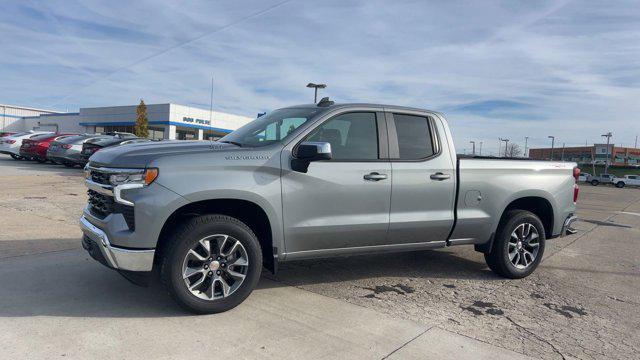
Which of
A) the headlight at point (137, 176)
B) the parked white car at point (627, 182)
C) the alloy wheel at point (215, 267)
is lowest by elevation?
the parked white car at point (627, 182)

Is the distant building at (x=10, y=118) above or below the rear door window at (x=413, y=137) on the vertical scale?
above

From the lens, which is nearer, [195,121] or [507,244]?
[507,244]

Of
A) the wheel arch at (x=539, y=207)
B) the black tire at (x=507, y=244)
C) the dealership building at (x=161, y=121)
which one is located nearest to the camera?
the black tire at (x=507, y=244)

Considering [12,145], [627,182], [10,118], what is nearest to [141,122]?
[12,145]

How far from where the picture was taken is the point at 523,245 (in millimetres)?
5645

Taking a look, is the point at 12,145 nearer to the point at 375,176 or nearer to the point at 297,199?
the point at 297,199

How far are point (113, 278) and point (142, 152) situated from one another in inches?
64.9

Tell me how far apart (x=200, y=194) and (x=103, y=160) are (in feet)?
3.04

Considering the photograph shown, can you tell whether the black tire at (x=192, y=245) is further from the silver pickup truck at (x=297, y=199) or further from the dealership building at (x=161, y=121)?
the dealership building at (x=161, y=121)

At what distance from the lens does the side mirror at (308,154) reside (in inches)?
159

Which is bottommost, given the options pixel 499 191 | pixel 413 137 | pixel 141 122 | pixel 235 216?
pixel 235 216

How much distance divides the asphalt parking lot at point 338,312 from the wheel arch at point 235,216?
50 cm

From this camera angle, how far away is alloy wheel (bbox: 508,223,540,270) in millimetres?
5570

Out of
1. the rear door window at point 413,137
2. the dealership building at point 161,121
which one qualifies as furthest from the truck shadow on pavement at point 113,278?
the dealership building at point 161,121
